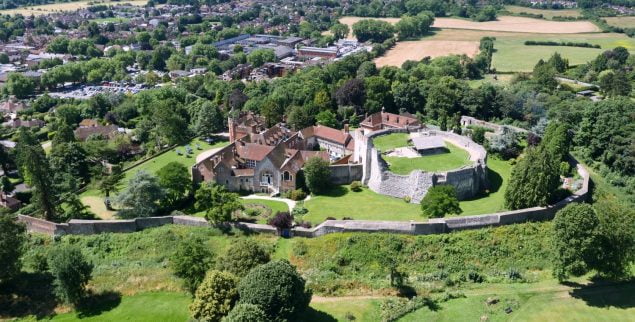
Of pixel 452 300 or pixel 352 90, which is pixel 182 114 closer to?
pixel 352 90

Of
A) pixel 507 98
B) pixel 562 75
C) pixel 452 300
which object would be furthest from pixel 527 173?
pixel 562 75

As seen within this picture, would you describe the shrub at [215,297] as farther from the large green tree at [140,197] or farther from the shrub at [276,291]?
the large green tree at [140,197]

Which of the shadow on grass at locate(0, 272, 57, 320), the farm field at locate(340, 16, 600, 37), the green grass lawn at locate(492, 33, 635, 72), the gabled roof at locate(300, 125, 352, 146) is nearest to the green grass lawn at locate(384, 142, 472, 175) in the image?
the gabled roof at locate(300, 125, 352, 146)

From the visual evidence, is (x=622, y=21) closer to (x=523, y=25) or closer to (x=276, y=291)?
(x=523, y=25)

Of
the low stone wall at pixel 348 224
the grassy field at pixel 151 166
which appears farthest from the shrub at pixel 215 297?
the grassy field at pixel 151 166

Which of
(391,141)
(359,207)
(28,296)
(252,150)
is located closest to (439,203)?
(359,207)
